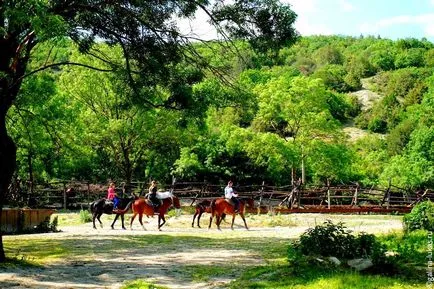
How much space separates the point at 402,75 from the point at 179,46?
81.6 meters

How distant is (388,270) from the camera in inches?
343

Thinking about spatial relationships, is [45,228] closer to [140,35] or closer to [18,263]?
[18,263]

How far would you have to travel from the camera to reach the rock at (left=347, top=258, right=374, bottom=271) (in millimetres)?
8906

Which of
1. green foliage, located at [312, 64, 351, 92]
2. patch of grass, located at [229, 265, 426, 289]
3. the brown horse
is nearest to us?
patch of grass, located at [229, 265, 426, 289]

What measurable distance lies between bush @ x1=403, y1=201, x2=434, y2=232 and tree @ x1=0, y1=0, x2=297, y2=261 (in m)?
6.64

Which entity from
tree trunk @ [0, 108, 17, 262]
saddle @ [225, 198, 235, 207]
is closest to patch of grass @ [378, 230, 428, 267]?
tree trunk @ [0, 108, 17, 262]

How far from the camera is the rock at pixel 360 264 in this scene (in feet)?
29.2

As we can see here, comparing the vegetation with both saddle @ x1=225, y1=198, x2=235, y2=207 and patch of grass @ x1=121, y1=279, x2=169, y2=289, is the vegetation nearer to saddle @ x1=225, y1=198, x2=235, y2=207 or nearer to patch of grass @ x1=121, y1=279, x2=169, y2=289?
saddle @ x1=225, y1=198, x2=235, y2=207

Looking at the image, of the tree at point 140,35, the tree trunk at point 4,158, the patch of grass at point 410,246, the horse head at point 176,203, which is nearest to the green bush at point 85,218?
the horse head at point 176,203

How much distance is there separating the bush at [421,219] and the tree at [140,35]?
664 cm

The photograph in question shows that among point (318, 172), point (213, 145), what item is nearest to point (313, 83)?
point (318, 172)

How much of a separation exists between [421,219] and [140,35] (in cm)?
892

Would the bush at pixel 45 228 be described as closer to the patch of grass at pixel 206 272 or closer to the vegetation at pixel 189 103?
the vegetation at pixel 189 103

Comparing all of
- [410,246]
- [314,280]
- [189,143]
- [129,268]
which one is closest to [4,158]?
[129,268]
